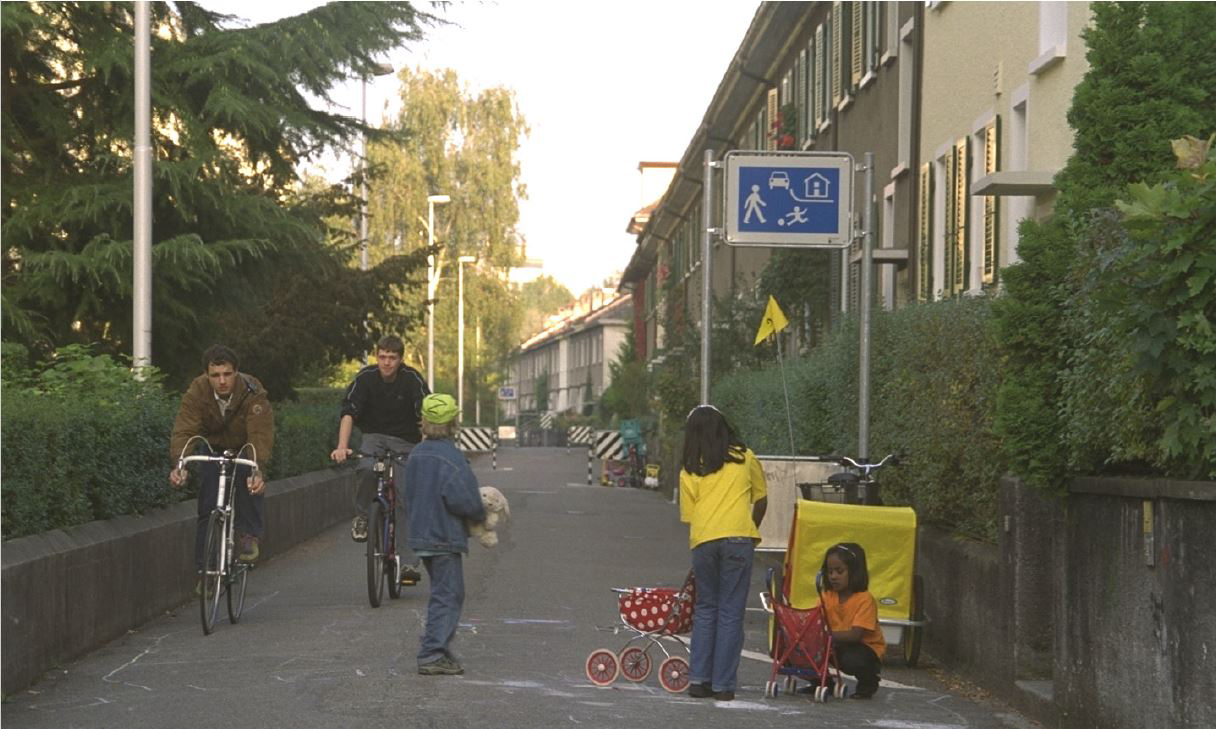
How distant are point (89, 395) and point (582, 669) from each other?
530 cm

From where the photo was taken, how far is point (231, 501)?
41.9 ft

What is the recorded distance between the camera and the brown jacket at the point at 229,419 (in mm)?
12942

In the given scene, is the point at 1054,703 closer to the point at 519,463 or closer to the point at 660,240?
the point at 519,463

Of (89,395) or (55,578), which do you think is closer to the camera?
(55,578)

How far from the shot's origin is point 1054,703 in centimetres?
938

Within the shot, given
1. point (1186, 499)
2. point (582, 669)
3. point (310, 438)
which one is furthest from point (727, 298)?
point (1186, 499)

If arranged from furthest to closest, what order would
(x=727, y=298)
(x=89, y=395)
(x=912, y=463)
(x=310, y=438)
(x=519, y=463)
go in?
(x=519, y=463)
(x=727, y=298)
(x=310, y=438)
(x=89, y=395)
(x=912, y=463)

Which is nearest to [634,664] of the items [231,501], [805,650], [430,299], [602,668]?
[602,668]

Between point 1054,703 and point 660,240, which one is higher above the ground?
point 660,240


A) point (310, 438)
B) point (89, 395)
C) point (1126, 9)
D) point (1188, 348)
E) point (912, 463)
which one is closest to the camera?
point (1188, 348)

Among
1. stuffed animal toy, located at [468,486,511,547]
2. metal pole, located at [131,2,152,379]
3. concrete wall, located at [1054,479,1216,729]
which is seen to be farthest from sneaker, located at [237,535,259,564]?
metal pole, located at [131,2,152,379]

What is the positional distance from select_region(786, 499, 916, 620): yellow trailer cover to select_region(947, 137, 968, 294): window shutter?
367 inches

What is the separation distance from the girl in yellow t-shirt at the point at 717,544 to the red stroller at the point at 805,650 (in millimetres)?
315

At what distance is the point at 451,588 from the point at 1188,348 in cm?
446
